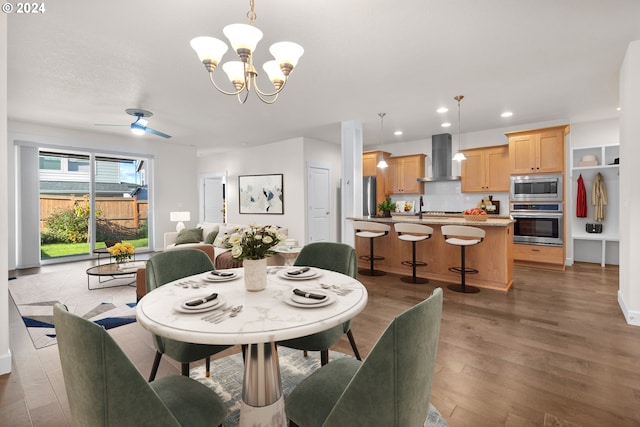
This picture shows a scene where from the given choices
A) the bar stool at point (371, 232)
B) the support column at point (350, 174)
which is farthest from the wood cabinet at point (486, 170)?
the bar stool at point (371, 232)

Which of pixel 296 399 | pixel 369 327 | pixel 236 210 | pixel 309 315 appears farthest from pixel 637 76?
pixel 236 210

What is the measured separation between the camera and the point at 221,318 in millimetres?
1154

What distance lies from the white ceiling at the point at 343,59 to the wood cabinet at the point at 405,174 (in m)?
1.64

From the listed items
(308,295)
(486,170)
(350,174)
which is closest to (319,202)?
(350,174)

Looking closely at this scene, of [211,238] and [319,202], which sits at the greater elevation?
[319,202]

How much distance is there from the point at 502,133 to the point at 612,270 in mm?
3071

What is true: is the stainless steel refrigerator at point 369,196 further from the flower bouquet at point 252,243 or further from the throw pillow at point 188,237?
the flower bouquet at point 252,243

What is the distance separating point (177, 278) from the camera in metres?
2.08

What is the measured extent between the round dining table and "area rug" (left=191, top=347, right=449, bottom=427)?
0.53m

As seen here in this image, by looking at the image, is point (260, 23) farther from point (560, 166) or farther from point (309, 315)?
point (560, 166)

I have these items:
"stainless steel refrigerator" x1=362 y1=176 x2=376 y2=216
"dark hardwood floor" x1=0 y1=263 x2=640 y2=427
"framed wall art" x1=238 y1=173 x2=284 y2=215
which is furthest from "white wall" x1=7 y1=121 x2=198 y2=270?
"stainless steel refrigerator" x1=362 y1=176 x2=376 y2=216

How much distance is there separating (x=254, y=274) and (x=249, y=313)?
1.06 feet

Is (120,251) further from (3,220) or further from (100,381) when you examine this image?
(100,381)

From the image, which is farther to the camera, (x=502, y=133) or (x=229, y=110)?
(x=502, y=133)
